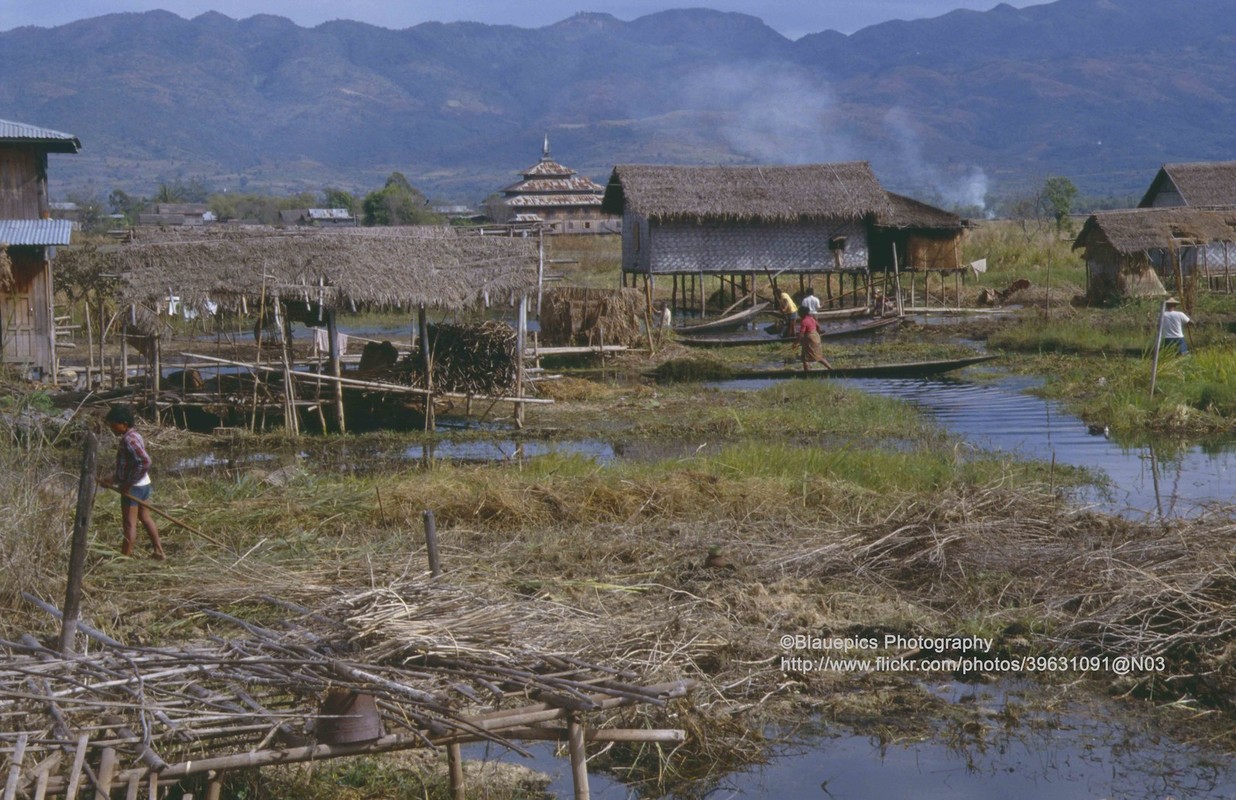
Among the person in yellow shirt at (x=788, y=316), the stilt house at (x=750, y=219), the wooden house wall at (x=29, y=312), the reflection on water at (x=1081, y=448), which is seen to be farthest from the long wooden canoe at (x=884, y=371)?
the stilt house at (x=750, y=219)

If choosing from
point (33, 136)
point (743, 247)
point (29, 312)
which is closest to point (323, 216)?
point (743, 247)

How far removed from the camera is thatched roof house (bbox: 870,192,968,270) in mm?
32156

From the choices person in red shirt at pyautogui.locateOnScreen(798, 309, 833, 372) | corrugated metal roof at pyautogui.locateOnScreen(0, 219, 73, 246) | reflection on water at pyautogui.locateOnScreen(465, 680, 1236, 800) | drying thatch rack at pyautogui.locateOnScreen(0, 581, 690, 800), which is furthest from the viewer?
person in red shirt at pyautogui.locateOnScreen(798, 309, 833, 372)

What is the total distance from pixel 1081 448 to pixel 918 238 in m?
19.3

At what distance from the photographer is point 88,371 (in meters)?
18.0

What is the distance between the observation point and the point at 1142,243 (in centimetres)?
2959

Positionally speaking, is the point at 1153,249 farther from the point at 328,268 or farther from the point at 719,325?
the point at 328,268

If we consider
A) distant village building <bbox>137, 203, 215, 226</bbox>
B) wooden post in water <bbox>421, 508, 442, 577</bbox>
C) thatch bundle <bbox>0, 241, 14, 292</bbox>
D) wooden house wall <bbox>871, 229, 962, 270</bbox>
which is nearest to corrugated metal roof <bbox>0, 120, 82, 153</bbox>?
thatch bundle <bbox>0, 241, 14, 292</bbox>

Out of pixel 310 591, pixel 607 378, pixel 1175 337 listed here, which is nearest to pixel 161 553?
pixel 310 591

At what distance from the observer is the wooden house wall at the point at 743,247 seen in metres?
31.2

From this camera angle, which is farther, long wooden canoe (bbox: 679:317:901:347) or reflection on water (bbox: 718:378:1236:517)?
long wooden canoe (bbox: 679:317:901:347)

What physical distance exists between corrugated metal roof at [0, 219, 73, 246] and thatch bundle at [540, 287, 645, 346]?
7.83m

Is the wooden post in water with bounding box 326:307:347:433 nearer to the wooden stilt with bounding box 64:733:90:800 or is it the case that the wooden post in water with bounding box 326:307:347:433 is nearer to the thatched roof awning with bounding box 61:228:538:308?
the thatched roof awning with bounding box 61:228:538:308

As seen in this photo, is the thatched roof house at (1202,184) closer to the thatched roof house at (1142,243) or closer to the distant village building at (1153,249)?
the distant village building at (1153,249)
